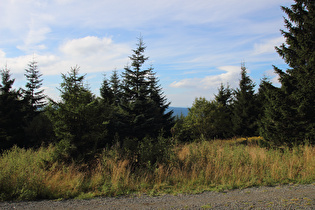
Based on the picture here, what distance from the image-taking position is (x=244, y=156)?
6855 millimetres

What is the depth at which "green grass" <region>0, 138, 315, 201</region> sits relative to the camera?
192 inches

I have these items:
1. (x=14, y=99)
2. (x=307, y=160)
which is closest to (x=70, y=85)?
(x=307, y=160)

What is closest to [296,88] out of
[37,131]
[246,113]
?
[246,113]

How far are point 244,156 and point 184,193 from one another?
10.5 feet

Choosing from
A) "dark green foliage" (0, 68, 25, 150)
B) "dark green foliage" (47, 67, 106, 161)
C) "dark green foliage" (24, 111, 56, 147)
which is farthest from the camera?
"dark green foliage" (24, 111, 56, 147)

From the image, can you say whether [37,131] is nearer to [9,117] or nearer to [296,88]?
[9,117]

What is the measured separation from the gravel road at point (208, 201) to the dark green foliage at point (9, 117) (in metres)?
16.5

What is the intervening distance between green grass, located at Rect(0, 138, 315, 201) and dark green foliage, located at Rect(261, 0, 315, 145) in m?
3.53

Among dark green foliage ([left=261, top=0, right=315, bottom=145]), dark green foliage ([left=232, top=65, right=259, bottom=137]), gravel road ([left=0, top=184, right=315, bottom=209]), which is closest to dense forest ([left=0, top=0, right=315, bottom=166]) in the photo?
dark green foliage ([left=261, top=0, right=315, bottom=145])

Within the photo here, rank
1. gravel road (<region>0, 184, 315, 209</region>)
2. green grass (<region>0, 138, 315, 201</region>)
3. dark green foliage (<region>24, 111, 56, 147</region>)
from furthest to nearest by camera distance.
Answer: dark green foliage (<region>24, 111, 56, 147</region>), green grass (<region>0, 138, 315, 201</region>), gravel road (<region>0, 184, 315, 209</region>)

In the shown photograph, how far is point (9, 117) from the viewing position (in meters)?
18.0

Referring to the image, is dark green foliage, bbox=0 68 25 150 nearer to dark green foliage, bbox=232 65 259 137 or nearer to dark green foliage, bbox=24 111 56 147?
dark green foliage, bbox=24 111 56 147

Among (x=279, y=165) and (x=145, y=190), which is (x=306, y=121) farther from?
(x=145, y=190)

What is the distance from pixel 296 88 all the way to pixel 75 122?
37.3ft
